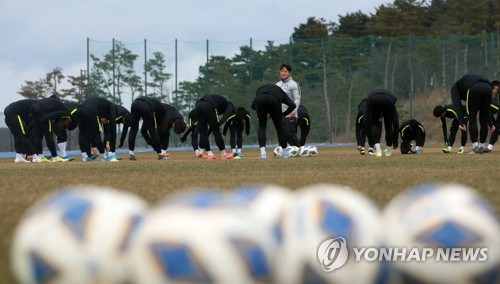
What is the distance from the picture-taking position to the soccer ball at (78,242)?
2.99m

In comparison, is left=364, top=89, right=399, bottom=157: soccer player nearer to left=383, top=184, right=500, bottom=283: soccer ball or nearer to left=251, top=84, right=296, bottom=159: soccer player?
left=251, top=84, right=296, bottom=159: soccer player

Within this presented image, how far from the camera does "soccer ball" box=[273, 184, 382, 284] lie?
2.94 m

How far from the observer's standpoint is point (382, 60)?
43438 mm

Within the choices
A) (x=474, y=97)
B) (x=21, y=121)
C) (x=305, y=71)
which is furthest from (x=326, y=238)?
(x=305, y=71)

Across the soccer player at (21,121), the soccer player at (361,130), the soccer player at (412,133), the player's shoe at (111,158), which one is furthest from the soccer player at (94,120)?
the soccer player at (412,133)

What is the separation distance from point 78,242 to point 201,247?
620 millimetres

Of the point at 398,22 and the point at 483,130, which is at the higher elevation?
the point at 398,22

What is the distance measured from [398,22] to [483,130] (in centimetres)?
5520

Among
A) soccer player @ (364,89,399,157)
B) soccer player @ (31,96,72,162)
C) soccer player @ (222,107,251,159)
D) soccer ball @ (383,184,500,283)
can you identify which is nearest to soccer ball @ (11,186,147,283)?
soccer ball @ (383,184,500,283)

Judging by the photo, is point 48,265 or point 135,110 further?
point 135,110

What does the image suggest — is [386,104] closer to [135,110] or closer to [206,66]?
[135,110]

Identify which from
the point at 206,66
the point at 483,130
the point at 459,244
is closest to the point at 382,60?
the point at 206,66

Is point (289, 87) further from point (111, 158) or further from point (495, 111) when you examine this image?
point (495, 111)

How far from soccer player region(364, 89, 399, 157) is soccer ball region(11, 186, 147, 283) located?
1445 cm
